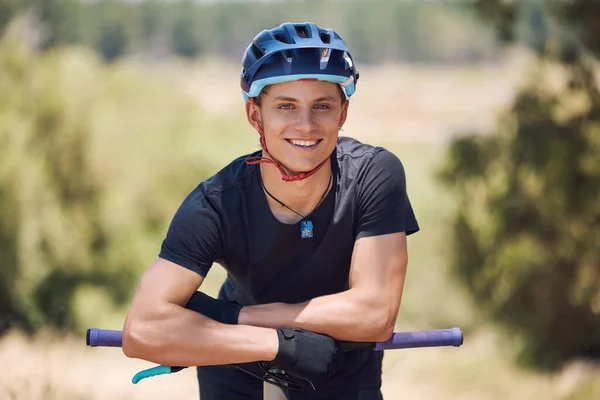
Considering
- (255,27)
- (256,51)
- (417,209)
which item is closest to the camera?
(256,51)

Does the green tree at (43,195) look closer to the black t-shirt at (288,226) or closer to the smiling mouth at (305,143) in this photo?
the black t-shirt at (288,226)

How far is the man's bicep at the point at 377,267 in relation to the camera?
2.61 metres

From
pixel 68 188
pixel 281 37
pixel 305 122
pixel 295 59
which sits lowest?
pixel 305 122

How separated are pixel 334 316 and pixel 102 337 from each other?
2.29 ft

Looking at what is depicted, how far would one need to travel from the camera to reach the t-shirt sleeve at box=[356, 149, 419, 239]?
263 cm

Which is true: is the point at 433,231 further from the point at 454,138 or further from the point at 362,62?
the point at 362,62

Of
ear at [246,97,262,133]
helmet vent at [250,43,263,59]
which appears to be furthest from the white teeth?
helmet vent at [250,43,263,59]

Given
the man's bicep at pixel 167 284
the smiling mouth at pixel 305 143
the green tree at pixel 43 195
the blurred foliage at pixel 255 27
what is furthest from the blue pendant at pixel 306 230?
the blurred foliage at pixel 255 27

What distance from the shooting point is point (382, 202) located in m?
2.63

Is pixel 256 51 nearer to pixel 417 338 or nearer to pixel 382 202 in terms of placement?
pixel 382 202

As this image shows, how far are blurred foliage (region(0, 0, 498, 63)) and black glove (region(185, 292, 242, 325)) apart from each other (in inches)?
983

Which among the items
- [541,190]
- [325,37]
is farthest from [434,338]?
[541,190]

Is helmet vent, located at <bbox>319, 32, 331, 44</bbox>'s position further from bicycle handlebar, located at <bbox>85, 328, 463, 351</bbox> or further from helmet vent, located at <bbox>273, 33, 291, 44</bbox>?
bicycle handlebar, located at <bbox>85, 328, 463, 351</bbox>

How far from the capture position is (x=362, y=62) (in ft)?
114
